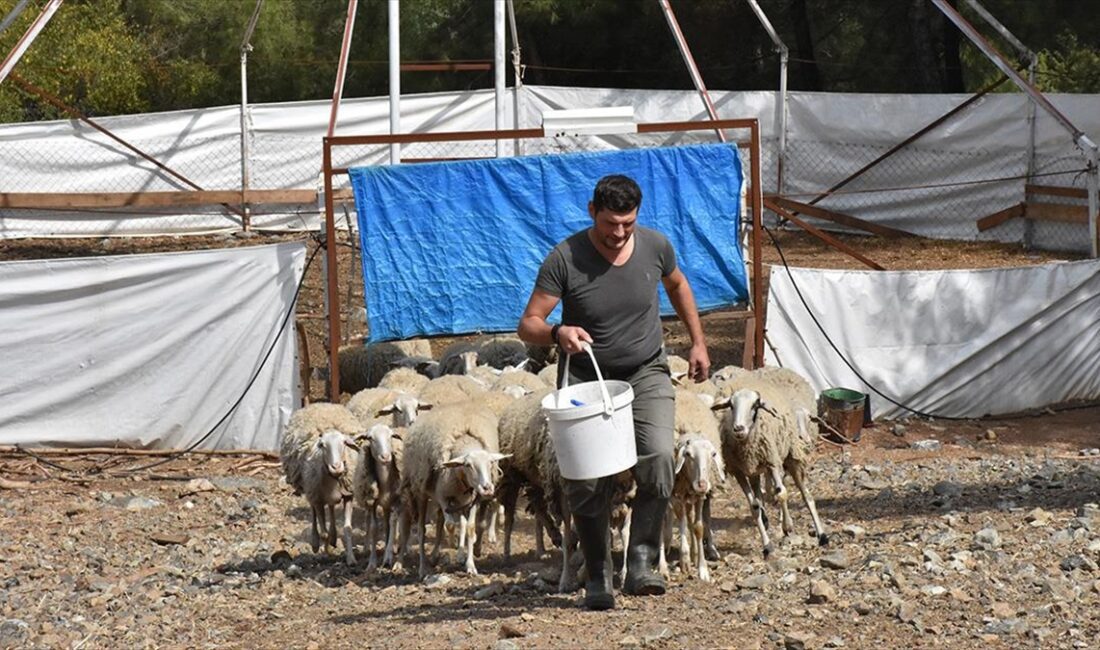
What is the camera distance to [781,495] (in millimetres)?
9586

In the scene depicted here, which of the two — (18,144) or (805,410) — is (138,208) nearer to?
(18,144)

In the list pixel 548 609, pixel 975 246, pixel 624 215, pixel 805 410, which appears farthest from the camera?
pixel 975 246

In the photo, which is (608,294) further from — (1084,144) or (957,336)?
(1084,144)

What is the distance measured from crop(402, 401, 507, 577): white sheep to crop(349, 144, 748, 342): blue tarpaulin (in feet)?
10.1

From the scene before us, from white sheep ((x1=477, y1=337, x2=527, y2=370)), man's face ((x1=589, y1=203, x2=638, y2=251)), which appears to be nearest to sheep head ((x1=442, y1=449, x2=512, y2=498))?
man's face ((x1=589, y1=203, x2=638, y2=251))

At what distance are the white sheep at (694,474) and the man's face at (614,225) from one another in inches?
54.4

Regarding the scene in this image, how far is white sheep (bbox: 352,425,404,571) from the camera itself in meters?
9.47

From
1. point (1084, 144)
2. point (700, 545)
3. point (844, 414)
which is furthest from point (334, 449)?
point (1084, 144)

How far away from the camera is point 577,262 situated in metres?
7.46

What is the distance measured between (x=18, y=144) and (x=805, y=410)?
1448 centimetres

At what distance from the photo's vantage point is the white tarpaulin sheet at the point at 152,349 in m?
12.5

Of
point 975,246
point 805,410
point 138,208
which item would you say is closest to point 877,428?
point 805,410

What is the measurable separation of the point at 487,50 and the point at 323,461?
16.2 m

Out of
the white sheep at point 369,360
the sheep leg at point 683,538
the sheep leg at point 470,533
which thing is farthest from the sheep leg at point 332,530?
the white sheep at point 369,360
